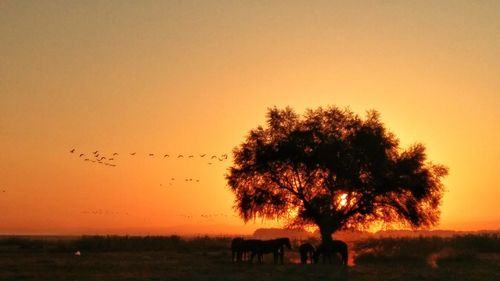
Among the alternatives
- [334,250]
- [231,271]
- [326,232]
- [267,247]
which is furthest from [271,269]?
[326,232]

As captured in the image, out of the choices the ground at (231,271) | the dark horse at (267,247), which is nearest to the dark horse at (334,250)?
the ground at (231,271)

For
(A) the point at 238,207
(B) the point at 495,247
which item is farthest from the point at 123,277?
(B) the point at 495,247

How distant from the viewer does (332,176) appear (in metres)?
45.0

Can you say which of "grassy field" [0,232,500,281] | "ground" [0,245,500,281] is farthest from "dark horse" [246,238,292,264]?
"ground" [0,245,500,281]

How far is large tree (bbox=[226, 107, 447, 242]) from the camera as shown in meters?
44.8

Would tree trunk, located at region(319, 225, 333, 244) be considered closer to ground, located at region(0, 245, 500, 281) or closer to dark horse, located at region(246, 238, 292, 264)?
dark horse, located at region(246, 238, 292, 264)

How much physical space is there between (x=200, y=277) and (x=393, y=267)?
11501 millimetres

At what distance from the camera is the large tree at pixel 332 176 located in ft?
147

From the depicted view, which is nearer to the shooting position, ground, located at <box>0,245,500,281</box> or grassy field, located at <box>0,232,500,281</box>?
ground, located at <box>0,245,500,281</box>

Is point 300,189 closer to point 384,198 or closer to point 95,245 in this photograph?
point 384,198

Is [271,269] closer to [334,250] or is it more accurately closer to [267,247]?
[267,247]

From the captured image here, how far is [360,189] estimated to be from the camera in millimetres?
44844

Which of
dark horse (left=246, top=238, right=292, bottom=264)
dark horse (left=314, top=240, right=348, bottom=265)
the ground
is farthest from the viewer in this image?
dark horse (left=246, top=238, right=292, bottom=264)

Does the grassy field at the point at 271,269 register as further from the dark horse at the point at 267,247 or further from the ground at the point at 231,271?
the dark horse at the point at 267,247
